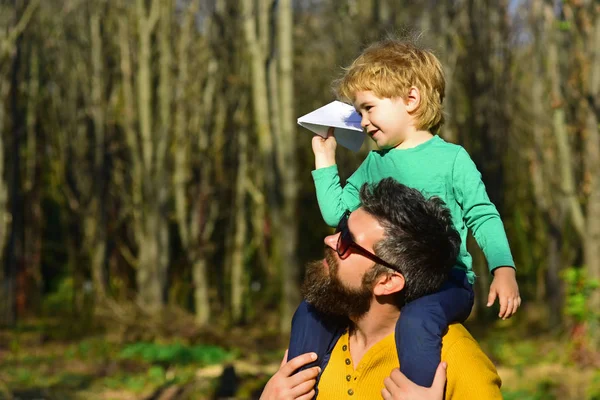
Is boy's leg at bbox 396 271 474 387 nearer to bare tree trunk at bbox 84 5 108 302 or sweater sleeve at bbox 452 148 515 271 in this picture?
sweater sleeve at bbox 452 148 515 271

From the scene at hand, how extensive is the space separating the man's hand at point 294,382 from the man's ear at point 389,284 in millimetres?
315

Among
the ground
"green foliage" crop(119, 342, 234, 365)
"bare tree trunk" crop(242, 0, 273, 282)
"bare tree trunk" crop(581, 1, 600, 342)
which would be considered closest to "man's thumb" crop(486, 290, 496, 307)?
the ground

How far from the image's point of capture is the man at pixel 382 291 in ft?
9.26

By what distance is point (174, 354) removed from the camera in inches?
442

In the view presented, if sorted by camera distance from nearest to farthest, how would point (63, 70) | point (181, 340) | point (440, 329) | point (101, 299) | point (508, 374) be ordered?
point (440, 329)
point (508, 374)
point (181, 340)
point (101, 299)
point (63, 70)

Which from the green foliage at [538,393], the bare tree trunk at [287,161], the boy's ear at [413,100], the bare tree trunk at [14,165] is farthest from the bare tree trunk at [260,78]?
the boy's ear at [413,100]

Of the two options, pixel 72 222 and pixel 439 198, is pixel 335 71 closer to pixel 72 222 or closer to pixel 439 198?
pixel 439 198

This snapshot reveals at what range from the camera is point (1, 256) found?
48.5ft

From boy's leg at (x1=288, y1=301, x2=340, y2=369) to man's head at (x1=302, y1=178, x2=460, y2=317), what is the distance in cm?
16

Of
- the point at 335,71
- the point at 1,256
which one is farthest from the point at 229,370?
the point at 1,256

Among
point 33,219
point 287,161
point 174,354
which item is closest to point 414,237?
point 174,354

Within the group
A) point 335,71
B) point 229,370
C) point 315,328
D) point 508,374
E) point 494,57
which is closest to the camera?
point 315,328

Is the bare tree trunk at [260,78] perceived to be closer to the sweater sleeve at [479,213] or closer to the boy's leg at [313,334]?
the boy's leg at [313,334]

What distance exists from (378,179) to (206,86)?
1246 centimetres
